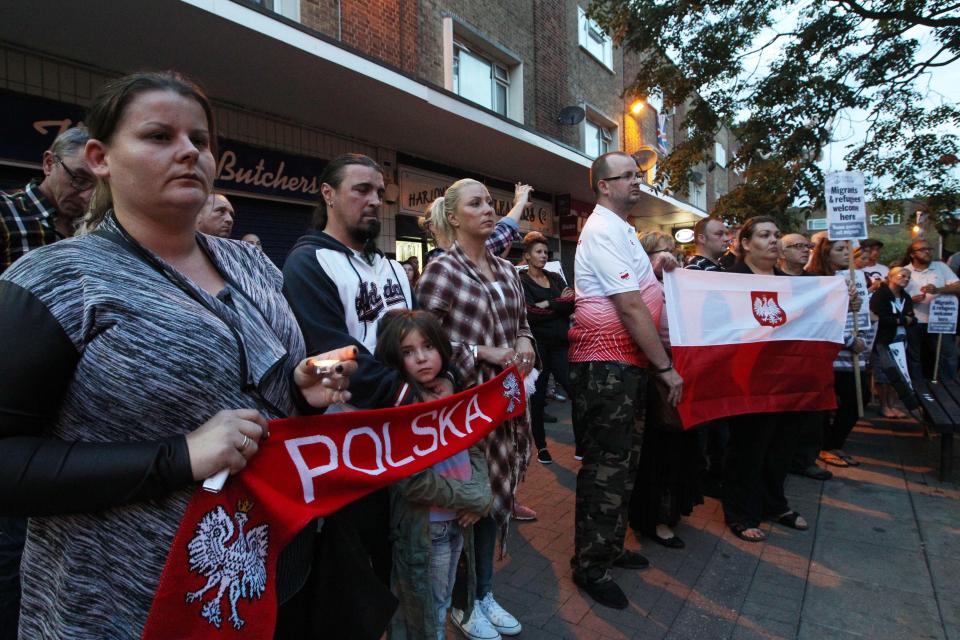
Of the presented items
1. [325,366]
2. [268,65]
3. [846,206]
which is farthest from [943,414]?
[268,65]

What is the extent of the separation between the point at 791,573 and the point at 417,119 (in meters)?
7.13

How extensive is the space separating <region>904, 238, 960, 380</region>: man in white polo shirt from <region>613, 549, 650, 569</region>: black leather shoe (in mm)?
5578

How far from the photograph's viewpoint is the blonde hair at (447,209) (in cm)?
285

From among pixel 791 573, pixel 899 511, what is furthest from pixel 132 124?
pixel 899 511

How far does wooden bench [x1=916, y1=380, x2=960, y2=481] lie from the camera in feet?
15.0

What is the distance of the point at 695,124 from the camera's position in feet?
30.0

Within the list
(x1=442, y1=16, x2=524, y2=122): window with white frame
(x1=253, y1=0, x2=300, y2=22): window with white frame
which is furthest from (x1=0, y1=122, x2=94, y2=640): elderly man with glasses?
(x1=442, y1=16, x2=524, y2=122): window with white frame

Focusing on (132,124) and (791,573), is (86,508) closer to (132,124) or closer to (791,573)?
(132,124)

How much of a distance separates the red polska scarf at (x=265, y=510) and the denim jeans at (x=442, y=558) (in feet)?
1.97

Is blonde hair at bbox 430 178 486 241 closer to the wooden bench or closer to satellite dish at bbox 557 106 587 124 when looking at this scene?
the wooden bench

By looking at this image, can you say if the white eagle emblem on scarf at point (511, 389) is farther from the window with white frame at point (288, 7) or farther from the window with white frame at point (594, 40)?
the window with white frame at point (594, 40)

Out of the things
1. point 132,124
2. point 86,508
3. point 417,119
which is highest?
point 417,119

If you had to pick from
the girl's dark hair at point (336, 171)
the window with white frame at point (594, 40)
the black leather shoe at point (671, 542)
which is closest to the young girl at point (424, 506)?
the girl's dark hair at point (336, 171)

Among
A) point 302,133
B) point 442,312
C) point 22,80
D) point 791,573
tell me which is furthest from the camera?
point 302,133
